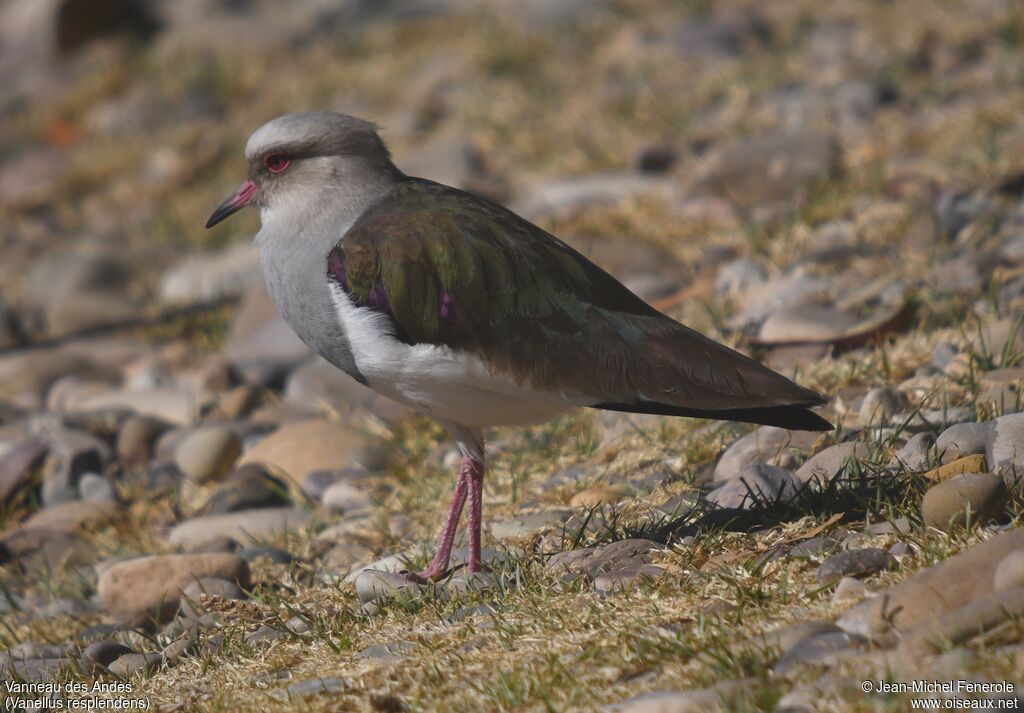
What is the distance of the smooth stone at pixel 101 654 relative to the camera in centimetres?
455

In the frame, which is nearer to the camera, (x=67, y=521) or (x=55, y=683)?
(x=55, y=683)

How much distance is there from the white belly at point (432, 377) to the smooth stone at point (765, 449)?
867 millimetres

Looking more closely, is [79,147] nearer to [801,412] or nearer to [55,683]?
[55,683]

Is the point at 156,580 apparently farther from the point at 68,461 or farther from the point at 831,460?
the point at 831,460

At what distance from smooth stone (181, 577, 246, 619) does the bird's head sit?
1434mm

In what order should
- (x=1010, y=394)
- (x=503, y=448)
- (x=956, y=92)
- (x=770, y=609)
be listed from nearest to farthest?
(x=770, y=609), (x=1010, y=394), (x=503, y=448), (x=956, y=92)

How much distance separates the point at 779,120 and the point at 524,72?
264 cm

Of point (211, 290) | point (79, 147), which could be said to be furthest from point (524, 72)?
point (79, 147)

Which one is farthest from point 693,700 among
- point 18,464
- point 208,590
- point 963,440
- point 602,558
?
point 18,464

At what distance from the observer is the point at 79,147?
12.2 m

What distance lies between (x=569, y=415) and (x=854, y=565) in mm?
2160

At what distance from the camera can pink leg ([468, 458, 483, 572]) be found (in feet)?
15.3

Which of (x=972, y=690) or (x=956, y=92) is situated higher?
(x=956, y=92)

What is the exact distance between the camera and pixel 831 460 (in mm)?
4785
